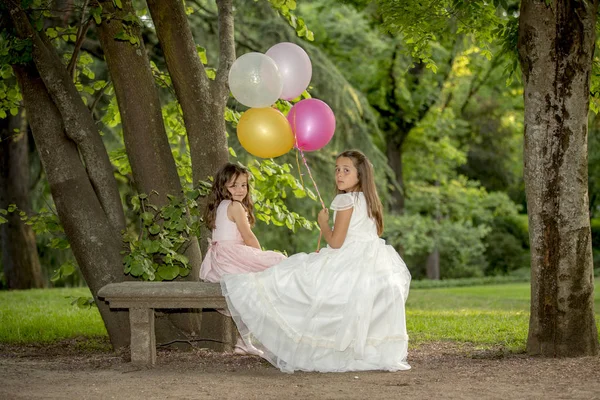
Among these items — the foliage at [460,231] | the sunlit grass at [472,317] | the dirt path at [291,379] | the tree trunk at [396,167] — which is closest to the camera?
the dirt path at [291,379]

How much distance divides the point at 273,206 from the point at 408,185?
15.8 metres

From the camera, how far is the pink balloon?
605 centimetres

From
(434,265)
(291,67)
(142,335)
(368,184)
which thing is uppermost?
(291,67)

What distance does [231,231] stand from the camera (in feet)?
20.3

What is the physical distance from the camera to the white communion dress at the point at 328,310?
5.50m

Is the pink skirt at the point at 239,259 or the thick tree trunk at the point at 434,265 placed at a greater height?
the pink skirt at the point at 239,259

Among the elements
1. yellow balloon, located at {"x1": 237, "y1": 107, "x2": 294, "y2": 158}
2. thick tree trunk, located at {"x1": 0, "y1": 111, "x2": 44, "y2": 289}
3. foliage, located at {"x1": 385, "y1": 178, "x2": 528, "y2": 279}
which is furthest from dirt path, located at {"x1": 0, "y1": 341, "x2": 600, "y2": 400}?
foliage, located at {"x1": 385, "y1": 178, "x2": 528, "y2": 279}

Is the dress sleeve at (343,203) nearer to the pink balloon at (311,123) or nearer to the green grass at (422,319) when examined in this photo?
the pink balloon at (311,123)

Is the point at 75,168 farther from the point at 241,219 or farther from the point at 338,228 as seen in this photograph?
the point at 338,228

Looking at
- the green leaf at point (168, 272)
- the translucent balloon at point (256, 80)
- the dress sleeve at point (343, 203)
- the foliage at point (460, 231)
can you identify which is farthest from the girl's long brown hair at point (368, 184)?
the foliage at point (460, 231)

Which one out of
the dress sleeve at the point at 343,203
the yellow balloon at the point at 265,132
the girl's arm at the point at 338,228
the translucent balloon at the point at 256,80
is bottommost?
the girl's arm at the point at 338,228

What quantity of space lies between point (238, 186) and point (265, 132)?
49cm

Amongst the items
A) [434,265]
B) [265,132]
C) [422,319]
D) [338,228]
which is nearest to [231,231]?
[265,132]

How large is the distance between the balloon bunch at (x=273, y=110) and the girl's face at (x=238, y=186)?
0.77 feet
